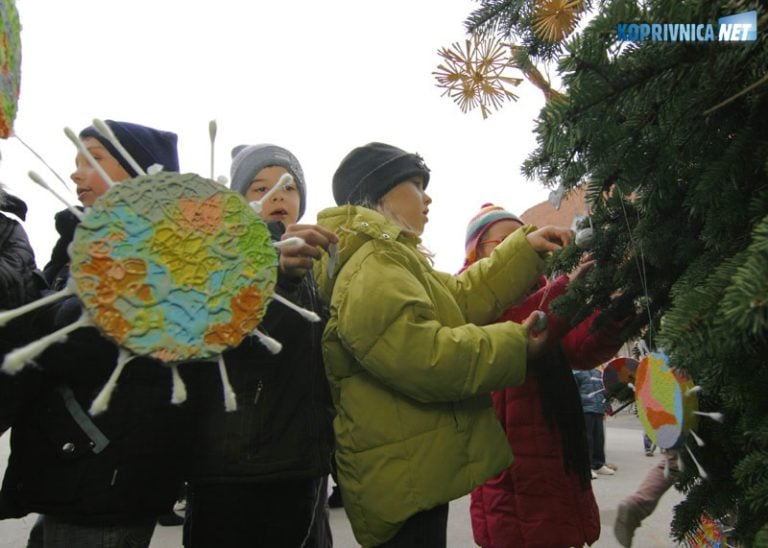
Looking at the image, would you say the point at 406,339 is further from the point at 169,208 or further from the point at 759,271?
the point at 759,271

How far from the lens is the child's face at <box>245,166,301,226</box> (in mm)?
1769

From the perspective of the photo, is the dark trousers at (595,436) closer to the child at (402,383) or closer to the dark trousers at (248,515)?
the child at (402,383)

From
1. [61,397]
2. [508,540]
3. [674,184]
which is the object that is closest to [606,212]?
[674,184]

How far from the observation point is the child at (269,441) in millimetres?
1348

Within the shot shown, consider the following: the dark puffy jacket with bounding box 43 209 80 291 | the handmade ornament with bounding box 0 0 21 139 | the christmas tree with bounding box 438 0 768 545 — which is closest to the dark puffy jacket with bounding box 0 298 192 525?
the dark puffy jacket with bounding box 43 209 80 291

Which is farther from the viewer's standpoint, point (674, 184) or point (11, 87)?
point (11, 87)

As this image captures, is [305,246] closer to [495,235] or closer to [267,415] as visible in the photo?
[267,415]

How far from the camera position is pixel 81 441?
4.01 feet

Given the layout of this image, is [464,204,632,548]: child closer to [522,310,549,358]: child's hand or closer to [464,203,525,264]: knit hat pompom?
[522,310,549,358]: child's hand

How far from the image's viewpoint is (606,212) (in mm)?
1414

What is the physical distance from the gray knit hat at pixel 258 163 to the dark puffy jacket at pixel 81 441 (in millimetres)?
744

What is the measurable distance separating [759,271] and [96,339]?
3.87 ft

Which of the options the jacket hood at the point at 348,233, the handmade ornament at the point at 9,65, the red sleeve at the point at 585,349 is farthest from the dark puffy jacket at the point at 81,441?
the red sleeve at the point at 585,349

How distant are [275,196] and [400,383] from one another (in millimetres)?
752
